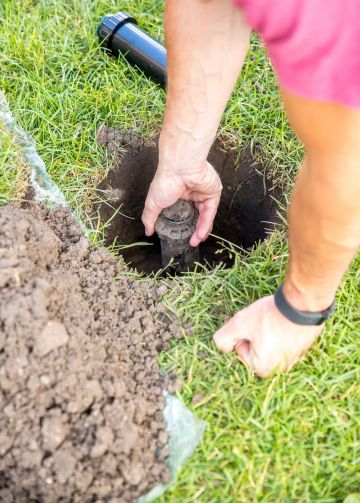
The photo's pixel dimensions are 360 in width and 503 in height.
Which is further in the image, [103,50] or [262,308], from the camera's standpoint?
[103,50]

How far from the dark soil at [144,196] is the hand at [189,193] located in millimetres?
103

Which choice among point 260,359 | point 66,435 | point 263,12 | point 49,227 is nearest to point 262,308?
point 260,359

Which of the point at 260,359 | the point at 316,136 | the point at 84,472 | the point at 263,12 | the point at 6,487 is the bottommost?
the point at 6,487

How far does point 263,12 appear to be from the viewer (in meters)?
1.07

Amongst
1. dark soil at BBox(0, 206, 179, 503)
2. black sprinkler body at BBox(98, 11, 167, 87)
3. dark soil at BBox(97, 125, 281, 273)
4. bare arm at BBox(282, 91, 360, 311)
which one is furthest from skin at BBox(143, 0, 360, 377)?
black sprinkler body at BBox(98, 11, 167, 87)

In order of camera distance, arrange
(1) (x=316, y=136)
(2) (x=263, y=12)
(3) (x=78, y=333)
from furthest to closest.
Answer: (3) (x=78, y=333) → (1) (x=316, y=136) → (2) (x=263, y=12)

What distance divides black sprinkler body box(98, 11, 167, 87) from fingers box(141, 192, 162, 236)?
22.4 inches

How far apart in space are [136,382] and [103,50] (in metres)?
1.47

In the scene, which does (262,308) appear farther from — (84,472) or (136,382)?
(84,472)

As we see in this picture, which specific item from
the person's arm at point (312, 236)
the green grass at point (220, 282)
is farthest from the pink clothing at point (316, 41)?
the green grass at point (220, 282)

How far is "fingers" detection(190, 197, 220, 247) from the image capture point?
2.30 metres

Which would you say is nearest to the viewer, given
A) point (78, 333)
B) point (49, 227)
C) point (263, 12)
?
point (263, 12)

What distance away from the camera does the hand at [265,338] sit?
1688 millimetres

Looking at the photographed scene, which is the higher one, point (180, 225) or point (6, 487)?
point (180, 225)
